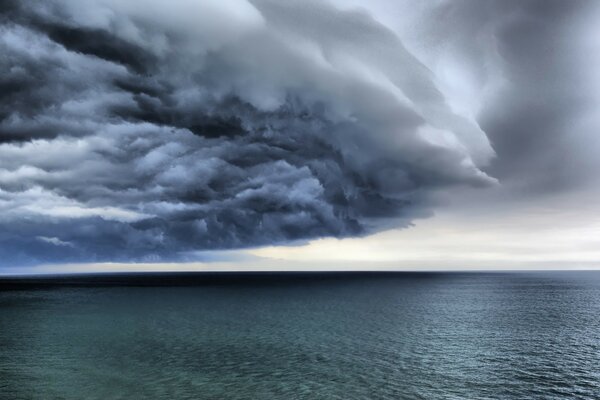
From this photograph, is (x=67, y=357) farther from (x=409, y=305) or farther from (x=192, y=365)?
(x=409, y=305)

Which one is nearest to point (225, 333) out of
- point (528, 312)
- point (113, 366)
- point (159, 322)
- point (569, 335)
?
point (159, 322)

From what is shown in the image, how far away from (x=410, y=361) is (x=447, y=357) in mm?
6624

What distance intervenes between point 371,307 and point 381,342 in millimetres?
59104

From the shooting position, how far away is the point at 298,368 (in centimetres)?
5616

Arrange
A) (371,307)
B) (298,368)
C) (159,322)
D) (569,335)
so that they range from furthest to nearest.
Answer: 1. (371,307)
2. (159,322)
3. (569,335)
4. (298,368)

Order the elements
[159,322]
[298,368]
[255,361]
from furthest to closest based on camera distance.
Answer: [159,322] < [255,361] < [298,368]

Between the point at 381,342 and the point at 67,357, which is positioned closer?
the point at 67,357

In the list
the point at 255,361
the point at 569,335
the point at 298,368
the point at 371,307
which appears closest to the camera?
the point at 298,368

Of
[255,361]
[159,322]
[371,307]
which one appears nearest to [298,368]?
[255,361]

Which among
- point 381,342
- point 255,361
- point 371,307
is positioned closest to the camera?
point 255,361

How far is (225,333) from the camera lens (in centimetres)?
8369

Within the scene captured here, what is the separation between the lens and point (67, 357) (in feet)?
204

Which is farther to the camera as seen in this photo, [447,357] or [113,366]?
[447,357]

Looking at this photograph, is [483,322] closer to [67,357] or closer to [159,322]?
[159,322]
